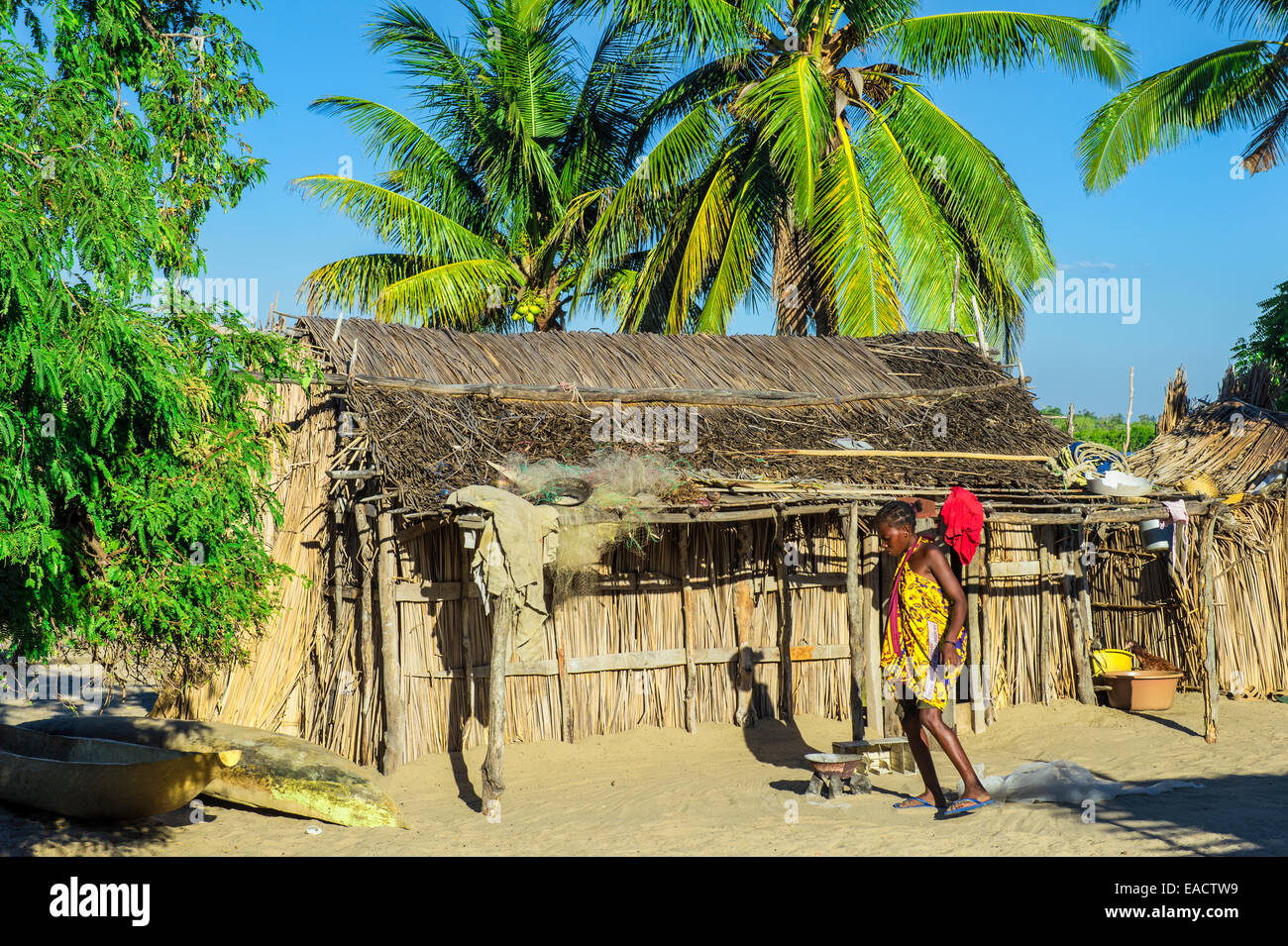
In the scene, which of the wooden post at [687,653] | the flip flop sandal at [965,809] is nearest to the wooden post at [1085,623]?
the wooden post at [687,653]

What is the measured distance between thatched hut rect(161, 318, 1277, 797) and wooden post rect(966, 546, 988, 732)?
0.03 m

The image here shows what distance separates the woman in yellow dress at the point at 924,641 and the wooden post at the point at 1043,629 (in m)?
4.38

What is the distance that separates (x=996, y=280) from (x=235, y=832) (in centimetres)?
1253

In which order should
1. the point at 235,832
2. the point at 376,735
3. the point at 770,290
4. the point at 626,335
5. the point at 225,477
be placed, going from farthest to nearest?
1. the point at 770,290
2. the point at 626,335
3. the point at 376,735
4. the point at 235,832
5. the point at 225,477

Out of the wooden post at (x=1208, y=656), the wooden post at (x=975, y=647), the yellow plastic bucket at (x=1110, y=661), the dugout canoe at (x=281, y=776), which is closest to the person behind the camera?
the dugout canoe at (x=281, y=776)

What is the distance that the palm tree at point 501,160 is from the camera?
16281mm

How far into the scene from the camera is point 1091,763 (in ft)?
27.9

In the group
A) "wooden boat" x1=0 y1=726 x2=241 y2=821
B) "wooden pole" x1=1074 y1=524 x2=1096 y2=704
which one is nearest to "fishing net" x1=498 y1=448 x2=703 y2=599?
"wooden boat" x1=0 y1=726 x2=241 y2=821

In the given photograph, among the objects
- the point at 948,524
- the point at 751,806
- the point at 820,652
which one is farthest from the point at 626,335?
the point at 751,806

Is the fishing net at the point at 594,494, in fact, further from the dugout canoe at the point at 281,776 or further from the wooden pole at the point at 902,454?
the dugout canoe at the point at 281,776

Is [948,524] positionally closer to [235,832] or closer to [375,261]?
[235,832]

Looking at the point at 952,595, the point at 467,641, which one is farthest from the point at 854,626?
the point at 467,641

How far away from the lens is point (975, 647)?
33.0ft

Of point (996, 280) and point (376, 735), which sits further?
point (996, 280)
